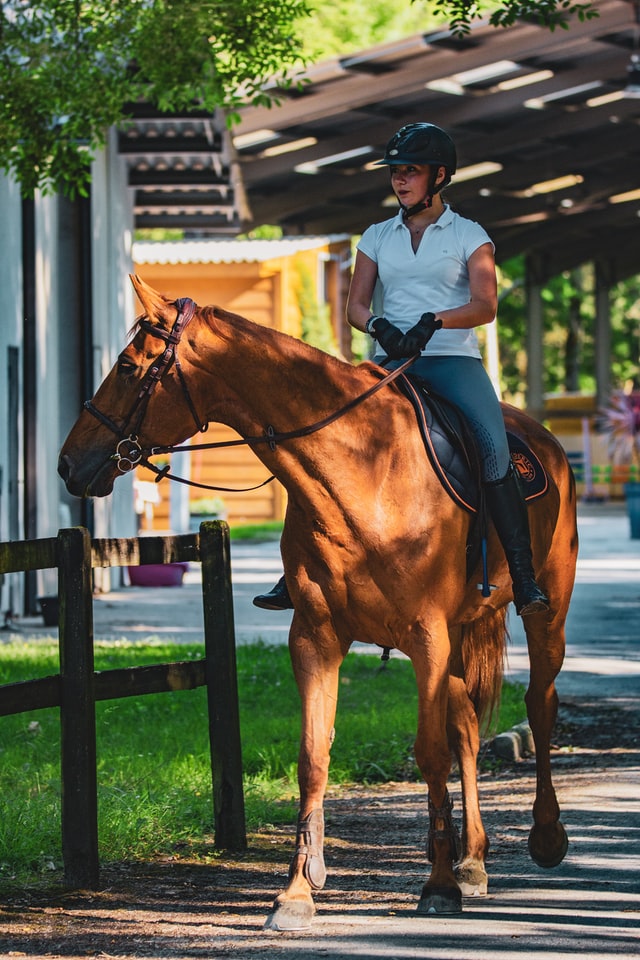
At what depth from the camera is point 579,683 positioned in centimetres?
1243

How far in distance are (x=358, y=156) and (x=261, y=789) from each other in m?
20.1

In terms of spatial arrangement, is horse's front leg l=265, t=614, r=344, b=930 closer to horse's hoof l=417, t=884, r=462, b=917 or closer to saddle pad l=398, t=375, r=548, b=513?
horse's hoof l=417, t=884, r=462, b=917

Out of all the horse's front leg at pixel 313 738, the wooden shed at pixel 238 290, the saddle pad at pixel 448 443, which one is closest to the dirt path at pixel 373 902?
the horse's front leg at pixel 313 738

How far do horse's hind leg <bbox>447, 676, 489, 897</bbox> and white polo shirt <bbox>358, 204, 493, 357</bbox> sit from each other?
151 cm

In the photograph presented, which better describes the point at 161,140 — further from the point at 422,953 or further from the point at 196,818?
the point at 422,953

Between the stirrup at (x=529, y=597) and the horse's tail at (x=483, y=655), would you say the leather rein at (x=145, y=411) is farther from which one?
the horse's tail at (x=483, y=655)

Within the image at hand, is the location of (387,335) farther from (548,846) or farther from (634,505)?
(634,505)

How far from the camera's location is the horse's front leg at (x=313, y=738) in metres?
5.91

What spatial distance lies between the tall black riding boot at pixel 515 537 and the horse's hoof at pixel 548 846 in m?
0.99

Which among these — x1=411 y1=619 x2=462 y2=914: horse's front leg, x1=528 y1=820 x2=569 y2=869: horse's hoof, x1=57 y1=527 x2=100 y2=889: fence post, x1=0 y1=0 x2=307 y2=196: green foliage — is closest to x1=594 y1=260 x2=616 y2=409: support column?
x1=0 y1=0 x2=307 y2=196: green foliage

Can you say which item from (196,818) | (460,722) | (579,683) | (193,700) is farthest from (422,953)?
(579,683)

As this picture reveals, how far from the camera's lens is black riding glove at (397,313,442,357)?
19.9 feet

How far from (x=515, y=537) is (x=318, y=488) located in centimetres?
104

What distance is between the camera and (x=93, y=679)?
22.1 feet
